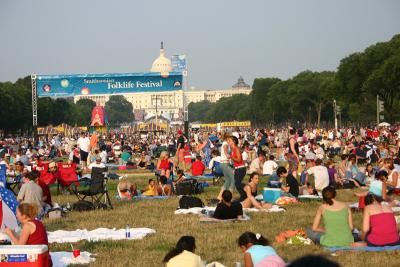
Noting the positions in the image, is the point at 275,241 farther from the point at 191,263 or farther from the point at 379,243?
the point at 191,263

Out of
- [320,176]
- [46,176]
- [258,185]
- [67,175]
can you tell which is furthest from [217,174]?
[46,176]

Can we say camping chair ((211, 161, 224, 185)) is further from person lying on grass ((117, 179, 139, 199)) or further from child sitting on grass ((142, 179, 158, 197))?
person lying on grass ((117, 179, 139, 199))

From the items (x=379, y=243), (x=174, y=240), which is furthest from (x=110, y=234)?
(x=379, y=243)

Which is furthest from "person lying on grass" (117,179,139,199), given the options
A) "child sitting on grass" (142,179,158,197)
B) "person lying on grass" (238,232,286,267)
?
"person lying on grass" (238,232,286,267)

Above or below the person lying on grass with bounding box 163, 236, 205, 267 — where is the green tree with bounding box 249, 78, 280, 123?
above

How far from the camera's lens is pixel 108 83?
40.3 metres

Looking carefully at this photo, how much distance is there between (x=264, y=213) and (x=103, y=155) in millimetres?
17361

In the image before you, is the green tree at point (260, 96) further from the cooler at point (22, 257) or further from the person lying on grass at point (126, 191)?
the cooler at point (22, 257)

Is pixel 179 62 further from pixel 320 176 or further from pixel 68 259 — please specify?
pixel 68 259

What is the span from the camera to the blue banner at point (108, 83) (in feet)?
129

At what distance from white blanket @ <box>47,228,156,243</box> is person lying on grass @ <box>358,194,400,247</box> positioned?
3676 millimetres

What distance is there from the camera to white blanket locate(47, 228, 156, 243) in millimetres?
11915

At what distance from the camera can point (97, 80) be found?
4016 cm

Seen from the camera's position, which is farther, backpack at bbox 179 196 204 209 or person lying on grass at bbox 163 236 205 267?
backpack at bbox 179 196 204 209
